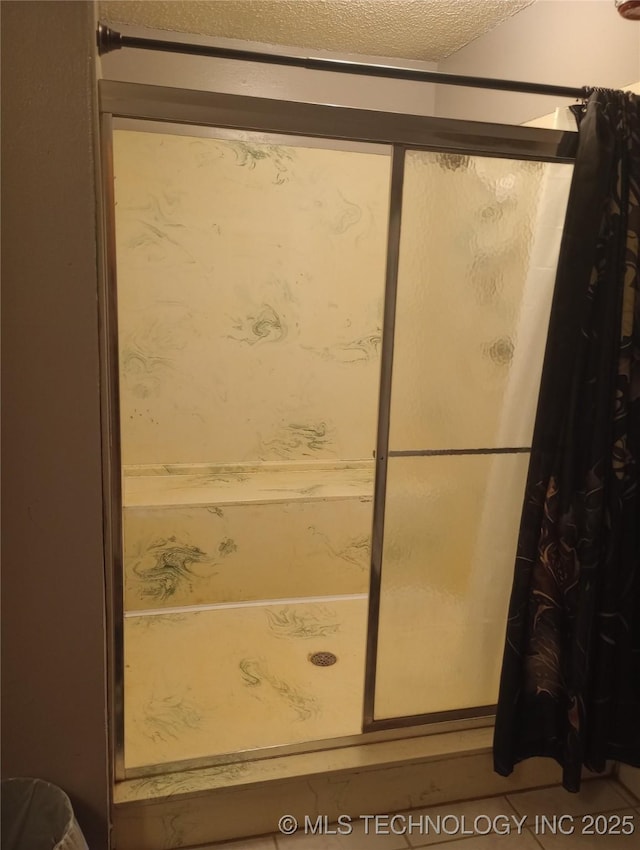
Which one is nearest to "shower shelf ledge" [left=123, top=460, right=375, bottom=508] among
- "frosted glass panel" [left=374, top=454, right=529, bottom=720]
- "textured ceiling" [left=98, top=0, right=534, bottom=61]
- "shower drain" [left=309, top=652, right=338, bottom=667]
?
"shower drain" [left=309, top=652, right=338, bottom=667]

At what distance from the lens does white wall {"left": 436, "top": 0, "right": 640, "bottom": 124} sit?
174 cm

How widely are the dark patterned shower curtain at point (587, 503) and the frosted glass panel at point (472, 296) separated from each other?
12 cm

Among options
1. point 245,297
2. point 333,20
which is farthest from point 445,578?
point 333,20

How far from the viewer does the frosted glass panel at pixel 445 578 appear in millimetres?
1667

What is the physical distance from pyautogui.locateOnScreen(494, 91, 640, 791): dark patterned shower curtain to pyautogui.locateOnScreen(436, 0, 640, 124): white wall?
1.22 feet

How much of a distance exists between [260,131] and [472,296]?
2.02 feet

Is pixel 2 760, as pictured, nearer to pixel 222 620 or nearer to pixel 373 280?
pixel 222 620

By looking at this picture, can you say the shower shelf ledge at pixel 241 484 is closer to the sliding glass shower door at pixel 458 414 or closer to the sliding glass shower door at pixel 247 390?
the sliding glass shower door at pixel 247 390

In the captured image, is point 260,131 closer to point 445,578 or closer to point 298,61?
point 298,61

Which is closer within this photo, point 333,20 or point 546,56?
point 546,56

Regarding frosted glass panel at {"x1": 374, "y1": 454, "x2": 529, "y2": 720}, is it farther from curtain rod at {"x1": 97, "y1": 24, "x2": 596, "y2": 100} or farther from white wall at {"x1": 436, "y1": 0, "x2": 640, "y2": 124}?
white wall at {"x1": 436, "y1": 0, "x2": 640, "y2": 124}

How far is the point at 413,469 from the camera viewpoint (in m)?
1.64

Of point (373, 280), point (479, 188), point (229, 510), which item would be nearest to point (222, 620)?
point (229, 510)

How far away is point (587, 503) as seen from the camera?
1.51 m
